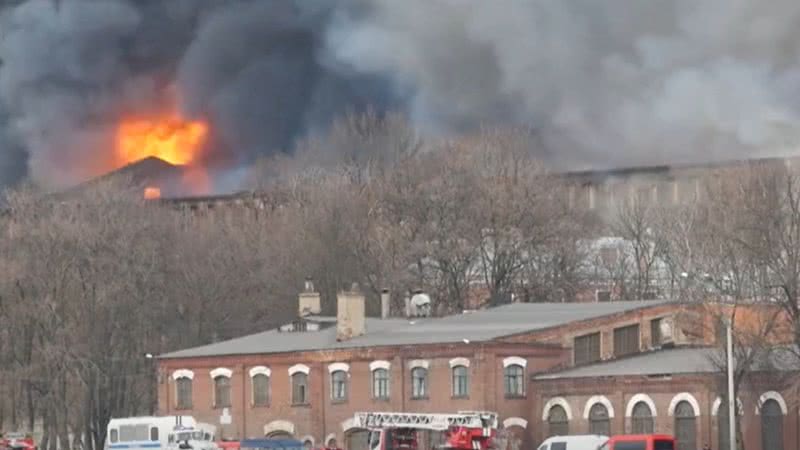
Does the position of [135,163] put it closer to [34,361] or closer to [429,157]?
[429,157]

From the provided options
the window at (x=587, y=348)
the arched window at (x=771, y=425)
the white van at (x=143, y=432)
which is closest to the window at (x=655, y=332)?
the window at (x=587, y=348)

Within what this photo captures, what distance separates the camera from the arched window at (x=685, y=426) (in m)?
86.4

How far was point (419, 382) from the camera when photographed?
94.9m

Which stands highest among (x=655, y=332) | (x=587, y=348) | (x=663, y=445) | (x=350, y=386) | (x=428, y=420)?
(x=655, y=332)

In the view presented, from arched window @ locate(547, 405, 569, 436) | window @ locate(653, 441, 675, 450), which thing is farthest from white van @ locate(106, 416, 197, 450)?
window @ locate(653, 441, 675, 450)

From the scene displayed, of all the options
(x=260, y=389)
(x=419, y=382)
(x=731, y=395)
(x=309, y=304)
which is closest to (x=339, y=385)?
(x=260, y=389)

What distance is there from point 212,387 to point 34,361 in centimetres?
2316

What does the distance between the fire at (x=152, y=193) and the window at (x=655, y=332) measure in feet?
223

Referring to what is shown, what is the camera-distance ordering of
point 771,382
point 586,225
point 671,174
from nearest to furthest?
1. point 771,382
2. point 671,174
3. point 586,225

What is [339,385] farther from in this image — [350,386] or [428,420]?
[428,420]

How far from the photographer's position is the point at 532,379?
91.9 meters

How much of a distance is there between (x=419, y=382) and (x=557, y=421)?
740cm

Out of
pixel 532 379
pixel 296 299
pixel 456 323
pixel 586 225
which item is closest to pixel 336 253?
pixel 296 299

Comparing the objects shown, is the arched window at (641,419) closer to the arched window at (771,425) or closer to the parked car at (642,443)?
the arched window at (771,425)
